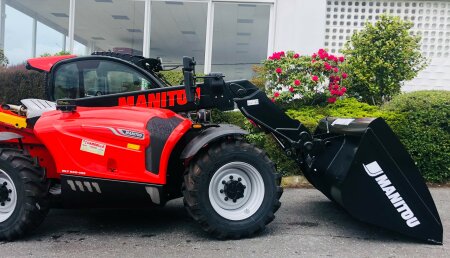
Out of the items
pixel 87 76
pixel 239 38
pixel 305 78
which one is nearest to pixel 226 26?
pixel 239 38

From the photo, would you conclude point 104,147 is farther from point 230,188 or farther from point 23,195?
point 230,188

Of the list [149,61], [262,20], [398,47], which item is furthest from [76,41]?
[398,47]

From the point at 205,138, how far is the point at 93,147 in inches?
42.4

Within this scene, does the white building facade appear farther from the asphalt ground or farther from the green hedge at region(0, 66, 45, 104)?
the asphalt ground

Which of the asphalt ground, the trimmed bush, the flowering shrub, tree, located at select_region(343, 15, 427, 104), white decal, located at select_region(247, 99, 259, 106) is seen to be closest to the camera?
the asphalt ground

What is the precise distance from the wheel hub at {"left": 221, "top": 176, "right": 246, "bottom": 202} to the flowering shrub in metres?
3.88

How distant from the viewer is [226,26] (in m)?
11.4

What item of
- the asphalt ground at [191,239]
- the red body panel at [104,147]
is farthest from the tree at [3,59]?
the red body panel at [104,147]

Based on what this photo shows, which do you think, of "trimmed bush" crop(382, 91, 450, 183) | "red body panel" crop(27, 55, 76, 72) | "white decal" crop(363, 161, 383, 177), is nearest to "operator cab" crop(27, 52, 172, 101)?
"red body panel" crop(27, 55, 76, 72)

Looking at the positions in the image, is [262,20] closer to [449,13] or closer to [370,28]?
[370,28]

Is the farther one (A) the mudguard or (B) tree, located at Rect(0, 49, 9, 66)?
(B) tree, located at Rect(0, 49, 9, 66)

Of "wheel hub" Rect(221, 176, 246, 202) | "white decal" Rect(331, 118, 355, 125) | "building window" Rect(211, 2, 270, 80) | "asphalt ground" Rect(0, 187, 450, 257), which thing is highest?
"building window" Rect(211, 2, 270, 80)

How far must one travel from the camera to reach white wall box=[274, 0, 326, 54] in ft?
33.5

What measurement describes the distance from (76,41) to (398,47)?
8261 millimetres
